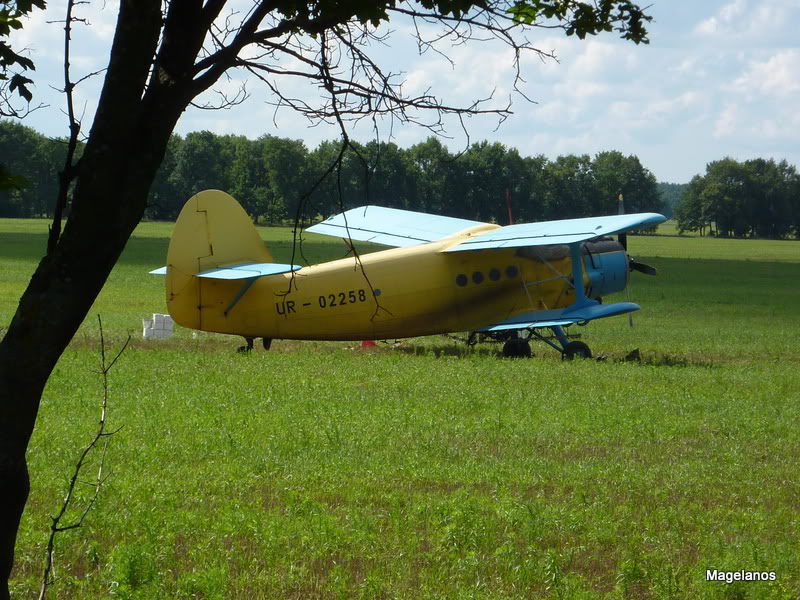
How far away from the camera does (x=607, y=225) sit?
17.3 m

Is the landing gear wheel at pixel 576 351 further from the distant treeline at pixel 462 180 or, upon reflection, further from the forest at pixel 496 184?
the distant treeline at pixel 462 180

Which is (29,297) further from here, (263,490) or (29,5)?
(263,490)

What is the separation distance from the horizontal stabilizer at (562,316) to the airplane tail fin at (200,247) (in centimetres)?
443

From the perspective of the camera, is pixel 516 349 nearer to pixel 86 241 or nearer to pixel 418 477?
pixel 418 477

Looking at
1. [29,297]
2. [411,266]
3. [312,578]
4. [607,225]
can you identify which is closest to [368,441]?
[312,578]

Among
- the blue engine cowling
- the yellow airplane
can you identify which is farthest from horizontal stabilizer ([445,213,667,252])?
the blue engine cowling

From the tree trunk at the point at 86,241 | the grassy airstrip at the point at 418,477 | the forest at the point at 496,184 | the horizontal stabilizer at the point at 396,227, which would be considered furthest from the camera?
the forest at the point at 496,184

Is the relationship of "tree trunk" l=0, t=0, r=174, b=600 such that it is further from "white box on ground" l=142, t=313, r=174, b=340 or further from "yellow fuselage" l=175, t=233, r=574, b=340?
"white box on ground" l=142, t=313, r=174, b=340

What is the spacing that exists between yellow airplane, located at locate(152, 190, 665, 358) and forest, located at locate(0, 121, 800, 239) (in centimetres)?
162

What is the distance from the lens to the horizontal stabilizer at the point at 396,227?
2022cm

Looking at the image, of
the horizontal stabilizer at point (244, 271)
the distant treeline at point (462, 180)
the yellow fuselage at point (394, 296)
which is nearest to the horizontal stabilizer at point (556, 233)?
the yellow fuselage at point (394, 296)

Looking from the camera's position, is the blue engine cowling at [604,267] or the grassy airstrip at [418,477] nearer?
the grassy airstrip at [418,477]

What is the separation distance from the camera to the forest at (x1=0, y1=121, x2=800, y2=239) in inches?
1545

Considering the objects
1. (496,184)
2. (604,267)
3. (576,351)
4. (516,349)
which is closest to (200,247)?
(516,349)
